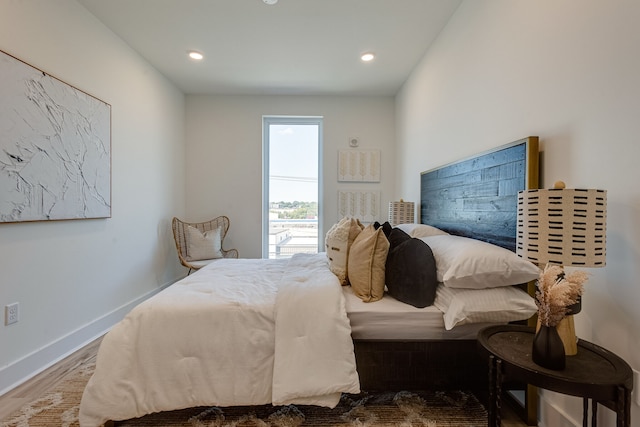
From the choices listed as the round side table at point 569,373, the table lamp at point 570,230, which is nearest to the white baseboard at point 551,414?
the round side table at point 569,373

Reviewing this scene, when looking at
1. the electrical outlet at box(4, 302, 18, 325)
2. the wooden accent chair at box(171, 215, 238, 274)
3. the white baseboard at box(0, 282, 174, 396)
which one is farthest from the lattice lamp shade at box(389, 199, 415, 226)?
the electrical outlet at box(4, 302, 18, 325)

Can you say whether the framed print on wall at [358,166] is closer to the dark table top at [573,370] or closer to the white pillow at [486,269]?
the white pillow at [486,269]

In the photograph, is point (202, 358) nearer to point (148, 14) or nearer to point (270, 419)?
point (270, 419)

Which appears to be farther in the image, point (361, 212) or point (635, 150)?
point (361, 212)

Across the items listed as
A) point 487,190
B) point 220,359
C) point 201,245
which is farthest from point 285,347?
point 201,245

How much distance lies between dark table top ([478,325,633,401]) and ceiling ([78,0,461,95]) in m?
2.44

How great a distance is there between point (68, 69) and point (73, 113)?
13.2 inches

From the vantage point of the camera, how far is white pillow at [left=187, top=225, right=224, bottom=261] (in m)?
3.60

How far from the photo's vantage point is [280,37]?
2.75m

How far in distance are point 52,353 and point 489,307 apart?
2924 mm

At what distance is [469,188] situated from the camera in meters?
2.06

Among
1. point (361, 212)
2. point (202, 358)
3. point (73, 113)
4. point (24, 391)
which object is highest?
point (73, 113)

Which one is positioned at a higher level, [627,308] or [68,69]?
[68,69]

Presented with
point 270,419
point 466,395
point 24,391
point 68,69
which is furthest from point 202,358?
point 68,69
